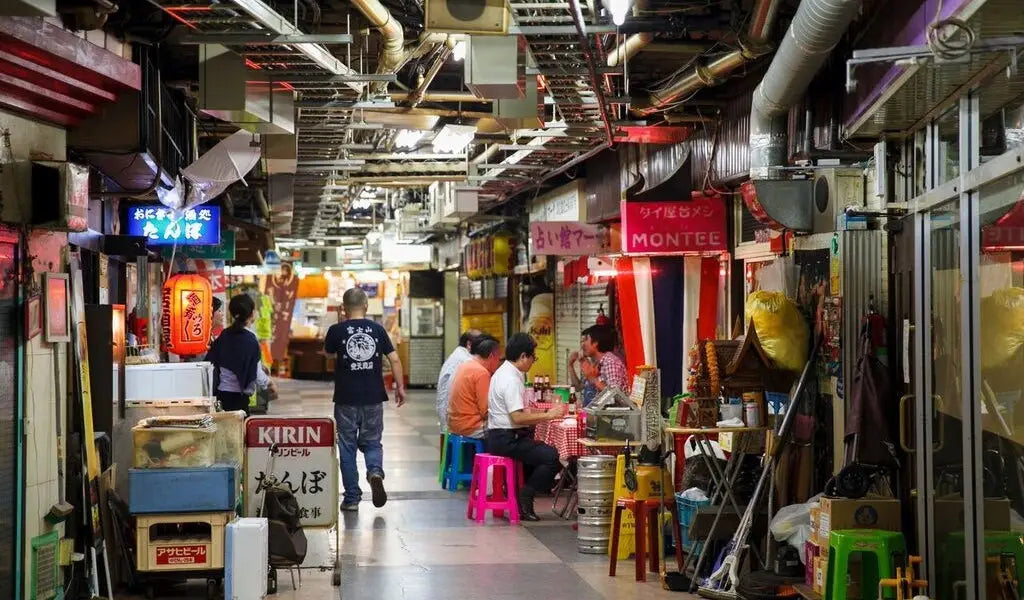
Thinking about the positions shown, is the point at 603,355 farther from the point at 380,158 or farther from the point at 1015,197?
the point at 1015,197

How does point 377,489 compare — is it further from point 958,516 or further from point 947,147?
point 947,147

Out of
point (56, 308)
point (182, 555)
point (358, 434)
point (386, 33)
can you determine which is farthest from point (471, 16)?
point (358, 434)

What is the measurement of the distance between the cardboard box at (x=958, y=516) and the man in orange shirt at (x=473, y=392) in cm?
635

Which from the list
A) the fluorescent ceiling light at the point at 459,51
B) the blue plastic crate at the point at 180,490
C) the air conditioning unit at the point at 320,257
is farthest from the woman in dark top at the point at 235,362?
the air conditioning unit at the point at 320,257

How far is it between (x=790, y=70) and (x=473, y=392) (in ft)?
20.3

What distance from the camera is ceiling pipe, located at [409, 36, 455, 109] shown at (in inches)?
383

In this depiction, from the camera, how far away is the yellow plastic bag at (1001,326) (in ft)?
18.7

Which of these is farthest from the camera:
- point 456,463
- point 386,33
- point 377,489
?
point 456,463

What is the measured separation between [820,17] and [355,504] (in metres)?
7.72

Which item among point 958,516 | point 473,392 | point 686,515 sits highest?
point 473,392

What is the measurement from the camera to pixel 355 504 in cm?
1282

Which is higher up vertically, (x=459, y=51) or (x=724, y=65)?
(x=459, y=51)

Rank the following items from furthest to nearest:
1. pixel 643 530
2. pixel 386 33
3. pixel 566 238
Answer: pixel 566 238, pixel 643 530, pixel 386 33

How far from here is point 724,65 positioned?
987 centimetres
